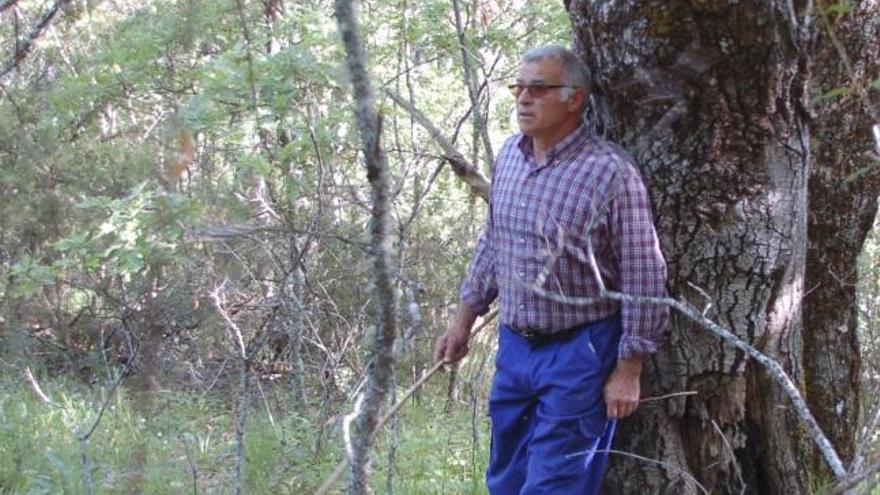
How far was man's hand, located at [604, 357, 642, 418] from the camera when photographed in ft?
8.89

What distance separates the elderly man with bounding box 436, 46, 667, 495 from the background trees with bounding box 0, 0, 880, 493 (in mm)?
204

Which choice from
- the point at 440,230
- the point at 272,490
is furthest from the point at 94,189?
the point at 272,490

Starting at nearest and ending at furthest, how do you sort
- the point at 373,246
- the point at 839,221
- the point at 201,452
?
the point at 373,246 → the point at 839,221 → the point at 201,452

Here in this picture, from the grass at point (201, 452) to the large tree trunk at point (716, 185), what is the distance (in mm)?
1142

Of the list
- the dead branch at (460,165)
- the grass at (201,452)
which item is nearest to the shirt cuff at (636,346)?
the dead branch at (460,165)

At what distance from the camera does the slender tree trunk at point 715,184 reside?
2643 millimetres

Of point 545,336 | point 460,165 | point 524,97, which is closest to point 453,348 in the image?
point 545,336

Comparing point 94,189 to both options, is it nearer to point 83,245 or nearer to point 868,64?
point 83,245

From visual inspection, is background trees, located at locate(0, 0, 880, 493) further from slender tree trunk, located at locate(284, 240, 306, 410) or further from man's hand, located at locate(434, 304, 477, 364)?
man's hand, located at locate(434, 304, 477, 364)

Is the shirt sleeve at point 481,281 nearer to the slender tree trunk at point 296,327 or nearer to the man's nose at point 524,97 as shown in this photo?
the man's nose at point 524,97

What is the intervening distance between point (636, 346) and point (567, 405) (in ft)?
0.96

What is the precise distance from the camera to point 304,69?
184 inches

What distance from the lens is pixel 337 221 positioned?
21.7 ft

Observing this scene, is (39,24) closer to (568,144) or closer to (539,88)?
(539,88)
